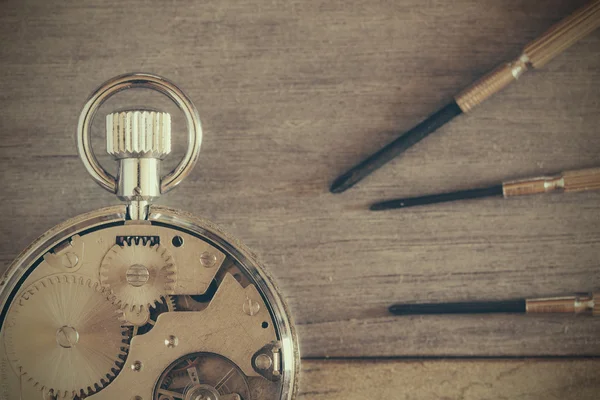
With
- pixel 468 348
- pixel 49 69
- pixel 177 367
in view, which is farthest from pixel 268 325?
pixel 49 69

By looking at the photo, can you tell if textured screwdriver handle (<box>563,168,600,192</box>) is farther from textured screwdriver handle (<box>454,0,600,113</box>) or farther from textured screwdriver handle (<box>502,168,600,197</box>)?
textured screwdriver handle (<box>454,0,600,113</box>)

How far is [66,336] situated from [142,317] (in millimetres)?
62

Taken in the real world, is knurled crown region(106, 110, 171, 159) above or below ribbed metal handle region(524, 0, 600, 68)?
below

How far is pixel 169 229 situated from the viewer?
1.83ft

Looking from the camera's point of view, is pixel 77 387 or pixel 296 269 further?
pixel 296 269

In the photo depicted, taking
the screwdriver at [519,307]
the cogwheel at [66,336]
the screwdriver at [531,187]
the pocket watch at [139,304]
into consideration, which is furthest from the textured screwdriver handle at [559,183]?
the cogwheel at [66,336]

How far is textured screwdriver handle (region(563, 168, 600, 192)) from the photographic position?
0.65 metres

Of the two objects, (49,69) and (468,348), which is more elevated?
(49,69)

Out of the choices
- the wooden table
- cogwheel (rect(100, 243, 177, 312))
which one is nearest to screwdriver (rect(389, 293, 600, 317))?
the wooden table

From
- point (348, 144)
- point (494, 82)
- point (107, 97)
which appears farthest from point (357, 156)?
point (107, 97)

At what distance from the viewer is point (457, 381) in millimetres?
669

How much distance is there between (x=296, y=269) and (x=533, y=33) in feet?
1.13

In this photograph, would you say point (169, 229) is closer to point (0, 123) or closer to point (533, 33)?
point (0, 123)

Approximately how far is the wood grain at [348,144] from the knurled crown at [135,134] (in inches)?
5.3
